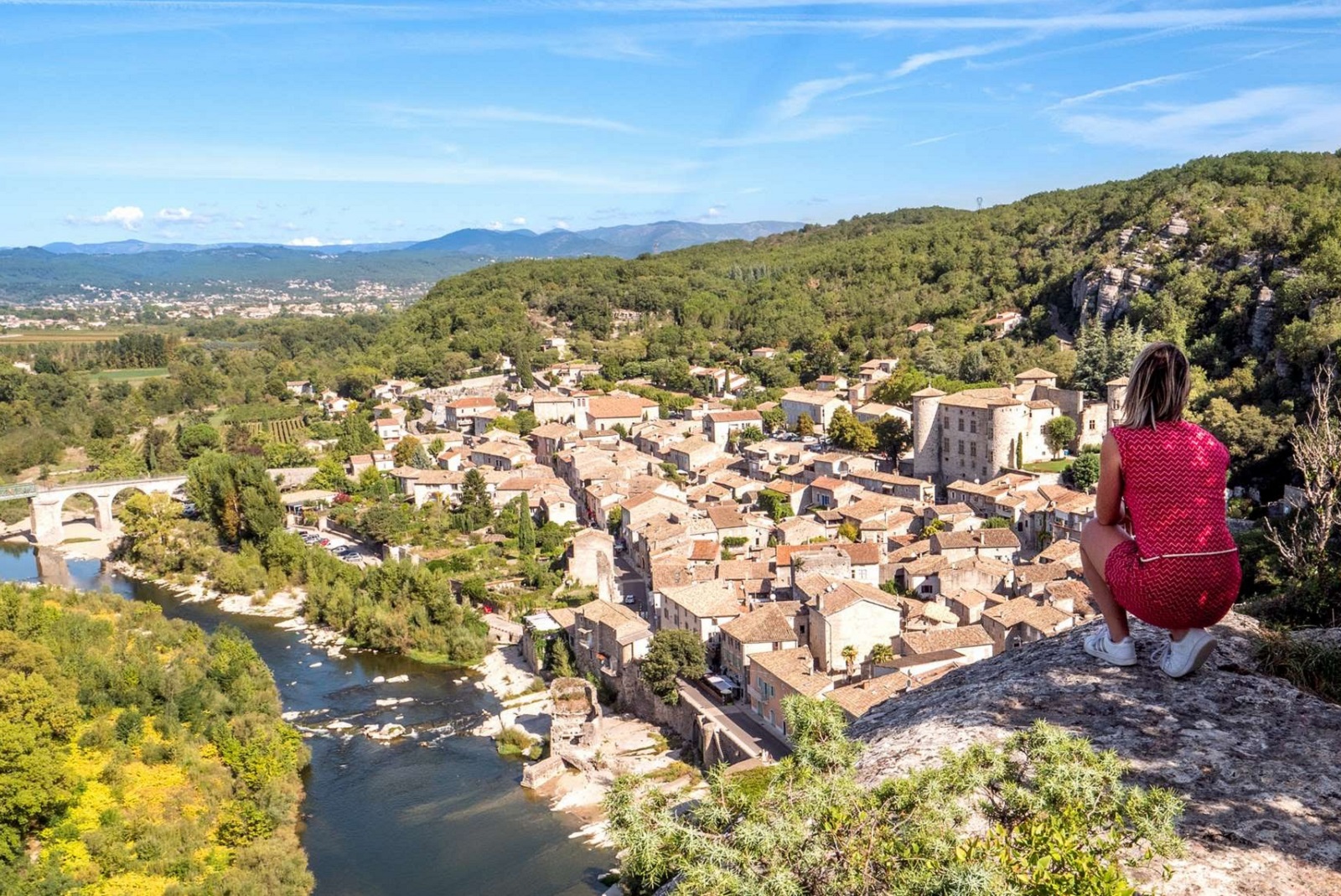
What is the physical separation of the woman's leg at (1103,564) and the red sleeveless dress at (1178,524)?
0.55 feet

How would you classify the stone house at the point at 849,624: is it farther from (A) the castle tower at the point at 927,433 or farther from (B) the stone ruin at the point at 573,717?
(A) the castle tower at the point at 927,433

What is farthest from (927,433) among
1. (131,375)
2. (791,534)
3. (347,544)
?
(131,375)

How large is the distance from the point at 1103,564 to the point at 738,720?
1335 cm

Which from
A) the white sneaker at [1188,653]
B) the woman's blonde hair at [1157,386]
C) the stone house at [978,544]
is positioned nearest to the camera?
the woman's blonde hair at [1157,386]

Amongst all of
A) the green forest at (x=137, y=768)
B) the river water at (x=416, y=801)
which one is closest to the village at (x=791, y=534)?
the river water at (x=416, y=801)

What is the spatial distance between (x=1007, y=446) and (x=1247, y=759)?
983 inches

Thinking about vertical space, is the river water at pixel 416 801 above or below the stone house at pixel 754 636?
below

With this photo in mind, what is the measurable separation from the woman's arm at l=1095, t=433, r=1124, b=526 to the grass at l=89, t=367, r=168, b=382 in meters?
69.6

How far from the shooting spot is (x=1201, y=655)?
11.6 feet

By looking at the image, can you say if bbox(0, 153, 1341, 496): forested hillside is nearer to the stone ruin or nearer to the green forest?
the stone ruin

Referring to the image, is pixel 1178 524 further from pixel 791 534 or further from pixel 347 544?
pixel 347 544

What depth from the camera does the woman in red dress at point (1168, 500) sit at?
3312mm

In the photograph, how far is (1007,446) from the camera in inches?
1058

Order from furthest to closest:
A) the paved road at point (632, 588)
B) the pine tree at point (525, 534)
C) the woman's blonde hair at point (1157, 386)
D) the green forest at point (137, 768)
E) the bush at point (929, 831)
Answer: the pine tree at point (525, 534), the paved road at point (632, 588), the green forest at point (137, 768), the woman's blonde hair at point (1157, 386), the bush at point (929, 831)
